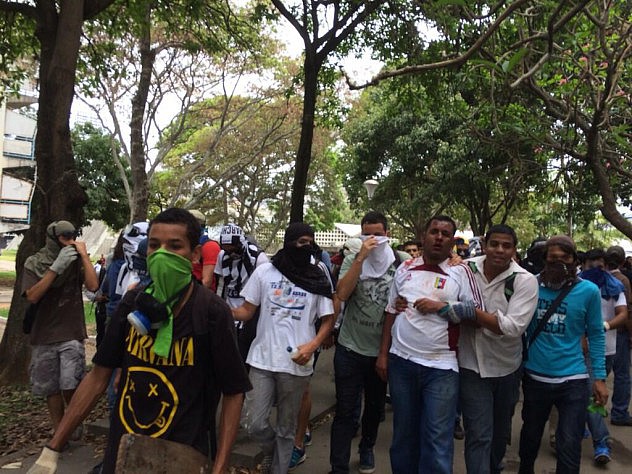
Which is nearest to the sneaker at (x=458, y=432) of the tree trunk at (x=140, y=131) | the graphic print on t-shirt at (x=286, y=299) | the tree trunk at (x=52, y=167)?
the graphic print on t-shirt at (x=286, y=299)

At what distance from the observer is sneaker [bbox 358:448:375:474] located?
13.8 feet

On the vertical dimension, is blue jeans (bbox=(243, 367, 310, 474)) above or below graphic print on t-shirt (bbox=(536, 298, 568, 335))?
below

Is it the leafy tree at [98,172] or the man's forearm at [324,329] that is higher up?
the leafy tree at [98,172]

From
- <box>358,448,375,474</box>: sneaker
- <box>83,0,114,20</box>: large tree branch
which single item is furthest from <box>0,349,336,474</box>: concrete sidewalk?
<box>83,0,114,20</box>: large tree branch

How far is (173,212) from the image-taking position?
2.28 meters

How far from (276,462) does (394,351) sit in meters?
1.04

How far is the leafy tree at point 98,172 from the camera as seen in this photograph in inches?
787

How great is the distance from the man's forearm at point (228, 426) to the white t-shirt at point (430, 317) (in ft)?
5.13

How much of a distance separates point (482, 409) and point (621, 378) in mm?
→ 3068

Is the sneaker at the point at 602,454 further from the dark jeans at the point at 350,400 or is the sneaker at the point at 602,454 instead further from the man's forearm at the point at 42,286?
the man's forearm at the point at 42,286

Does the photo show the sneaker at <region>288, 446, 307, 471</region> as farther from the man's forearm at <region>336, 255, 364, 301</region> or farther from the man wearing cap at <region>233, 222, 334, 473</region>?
the man's forearm at <region>336, 255, 364, 301</region>

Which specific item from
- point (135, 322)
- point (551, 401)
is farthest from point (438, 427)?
point (135, 322)

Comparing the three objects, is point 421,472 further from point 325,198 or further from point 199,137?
point 325,198

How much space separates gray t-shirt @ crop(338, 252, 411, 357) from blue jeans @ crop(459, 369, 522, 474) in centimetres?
73
